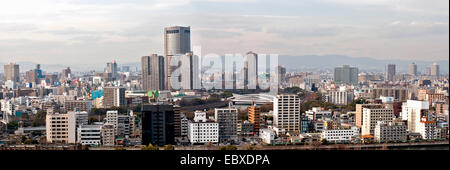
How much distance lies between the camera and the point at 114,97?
740 centimetres

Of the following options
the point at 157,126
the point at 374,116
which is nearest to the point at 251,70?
the point at 374,116

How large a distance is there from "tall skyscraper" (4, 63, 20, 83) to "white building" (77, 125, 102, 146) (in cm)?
162

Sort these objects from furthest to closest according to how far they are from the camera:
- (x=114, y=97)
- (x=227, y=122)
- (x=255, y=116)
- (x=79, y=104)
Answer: (x=114, y=97) → (x=79, y=104) → (x=255, y=116) → (x=227, y=122)

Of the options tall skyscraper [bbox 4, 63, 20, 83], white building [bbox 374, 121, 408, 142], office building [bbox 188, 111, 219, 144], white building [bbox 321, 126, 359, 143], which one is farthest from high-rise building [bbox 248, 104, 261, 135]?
tall skyscraper [bbox 4, 63, 20, 83]

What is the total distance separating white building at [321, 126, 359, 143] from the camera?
4.49 m

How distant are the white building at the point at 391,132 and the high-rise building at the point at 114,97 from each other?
155 inches

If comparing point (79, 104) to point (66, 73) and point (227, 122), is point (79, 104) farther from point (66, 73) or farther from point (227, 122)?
point (227, 122)

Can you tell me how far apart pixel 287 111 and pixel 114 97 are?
3.30m
